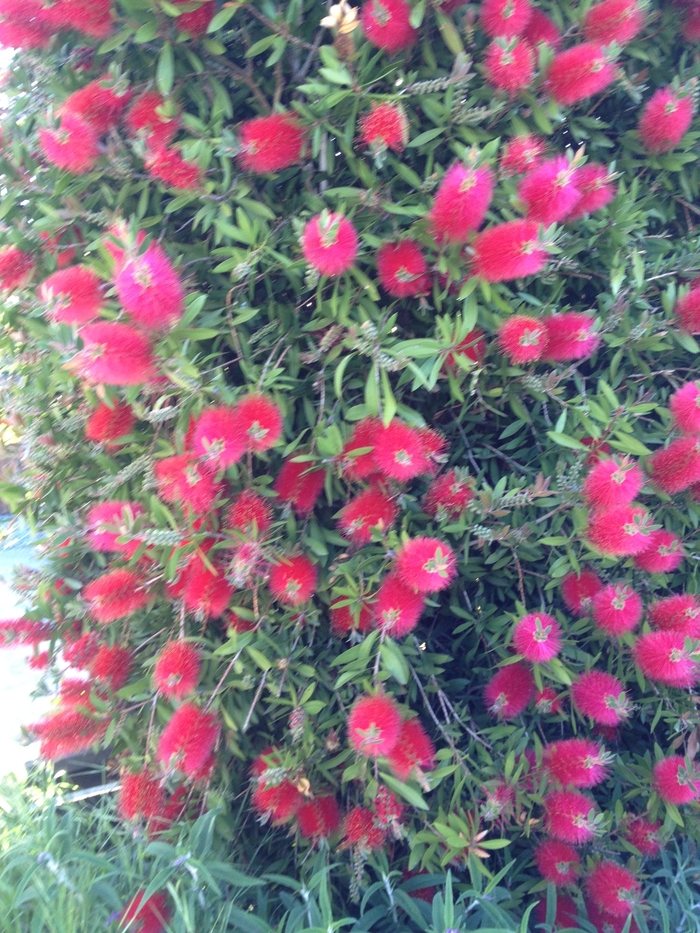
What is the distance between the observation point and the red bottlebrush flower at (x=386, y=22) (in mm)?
1072

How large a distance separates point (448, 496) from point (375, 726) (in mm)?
432

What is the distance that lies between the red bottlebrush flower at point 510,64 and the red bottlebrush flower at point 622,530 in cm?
76

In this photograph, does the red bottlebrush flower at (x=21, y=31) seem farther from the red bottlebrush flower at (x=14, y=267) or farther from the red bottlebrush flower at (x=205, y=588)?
the red bottlebrush flower at (x=205, y=588)

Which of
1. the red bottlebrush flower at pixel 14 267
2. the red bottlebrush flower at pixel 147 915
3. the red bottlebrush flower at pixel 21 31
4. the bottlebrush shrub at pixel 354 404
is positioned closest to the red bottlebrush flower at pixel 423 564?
the bottlebrush shrub at pixel 354 404

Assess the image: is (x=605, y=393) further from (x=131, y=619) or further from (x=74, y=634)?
(x=74, y=634)

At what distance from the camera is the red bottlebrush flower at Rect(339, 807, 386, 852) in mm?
1255

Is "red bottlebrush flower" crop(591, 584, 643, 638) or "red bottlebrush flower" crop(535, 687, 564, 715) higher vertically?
"red bottlebrush flower" crop(591, 584, 643, 638)

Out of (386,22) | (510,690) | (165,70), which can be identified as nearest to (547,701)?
(510,690)

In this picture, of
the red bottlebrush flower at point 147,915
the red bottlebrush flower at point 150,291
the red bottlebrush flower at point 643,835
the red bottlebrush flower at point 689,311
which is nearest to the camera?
the red bottlebrush flower at point 150,291

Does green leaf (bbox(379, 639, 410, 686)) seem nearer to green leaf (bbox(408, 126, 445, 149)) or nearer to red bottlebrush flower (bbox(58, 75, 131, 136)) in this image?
green leaf (bbox(408, 126, 445, 149))

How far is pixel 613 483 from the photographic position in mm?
1103

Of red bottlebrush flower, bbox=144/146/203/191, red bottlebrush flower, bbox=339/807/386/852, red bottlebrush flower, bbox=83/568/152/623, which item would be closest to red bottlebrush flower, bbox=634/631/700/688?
red bottlebrush flower, bbox=339/807/386/852

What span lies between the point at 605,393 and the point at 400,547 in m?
0.48

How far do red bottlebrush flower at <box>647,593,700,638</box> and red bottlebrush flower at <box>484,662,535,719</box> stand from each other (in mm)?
271
